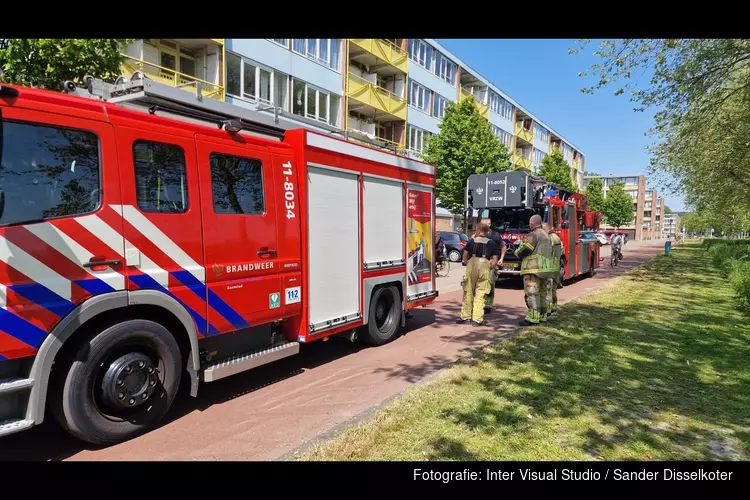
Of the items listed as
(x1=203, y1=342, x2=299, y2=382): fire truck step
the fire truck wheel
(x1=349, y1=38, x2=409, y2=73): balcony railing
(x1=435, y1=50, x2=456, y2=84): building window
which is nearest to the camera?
(x1=203, y1=342, x2=299, y2=382): fire truck step

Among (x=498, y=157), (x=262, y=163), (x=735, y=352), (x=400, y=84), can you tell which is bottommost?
(x=735, y=352)

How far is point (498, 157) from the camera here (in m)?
26.0

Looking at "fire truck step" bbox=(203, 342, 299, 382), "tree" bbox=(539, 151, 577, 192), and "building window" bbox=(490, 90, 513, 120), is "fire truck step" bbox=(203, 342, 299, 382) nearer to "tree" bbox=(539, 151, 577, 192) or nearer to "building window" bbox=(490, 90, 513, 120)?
"tree" bbox=(539, 151, 577, 192)

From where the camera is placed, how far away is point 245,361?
15.1ft

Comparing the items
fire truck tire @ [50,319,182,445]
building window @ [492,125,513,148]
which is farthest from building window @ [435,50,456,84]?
fire truck tire @ [50,319,182,445]

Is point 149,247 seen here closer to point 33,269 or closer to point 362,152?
point 33,269

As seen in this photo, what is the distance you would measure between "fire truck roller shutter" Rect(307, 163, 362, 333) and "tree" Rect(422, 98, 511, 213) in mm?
19635

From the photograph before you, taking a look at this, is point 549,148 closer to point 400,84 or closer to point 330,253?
point 400,84

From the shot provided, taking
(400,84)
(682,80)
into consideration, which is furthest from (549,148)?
(682,80)

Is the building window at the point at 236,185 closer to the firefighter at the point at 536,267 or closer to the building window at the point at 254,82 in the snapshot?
the firefighter at the point at 536,267

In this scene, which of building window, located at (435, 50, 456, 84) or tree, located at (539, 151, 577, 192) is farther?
tree, located at (539, 151, 577, 192)

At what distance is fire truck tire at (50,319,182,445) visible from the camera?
3.37 meters

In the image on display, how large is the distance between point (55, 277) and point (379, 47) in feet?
87.1
